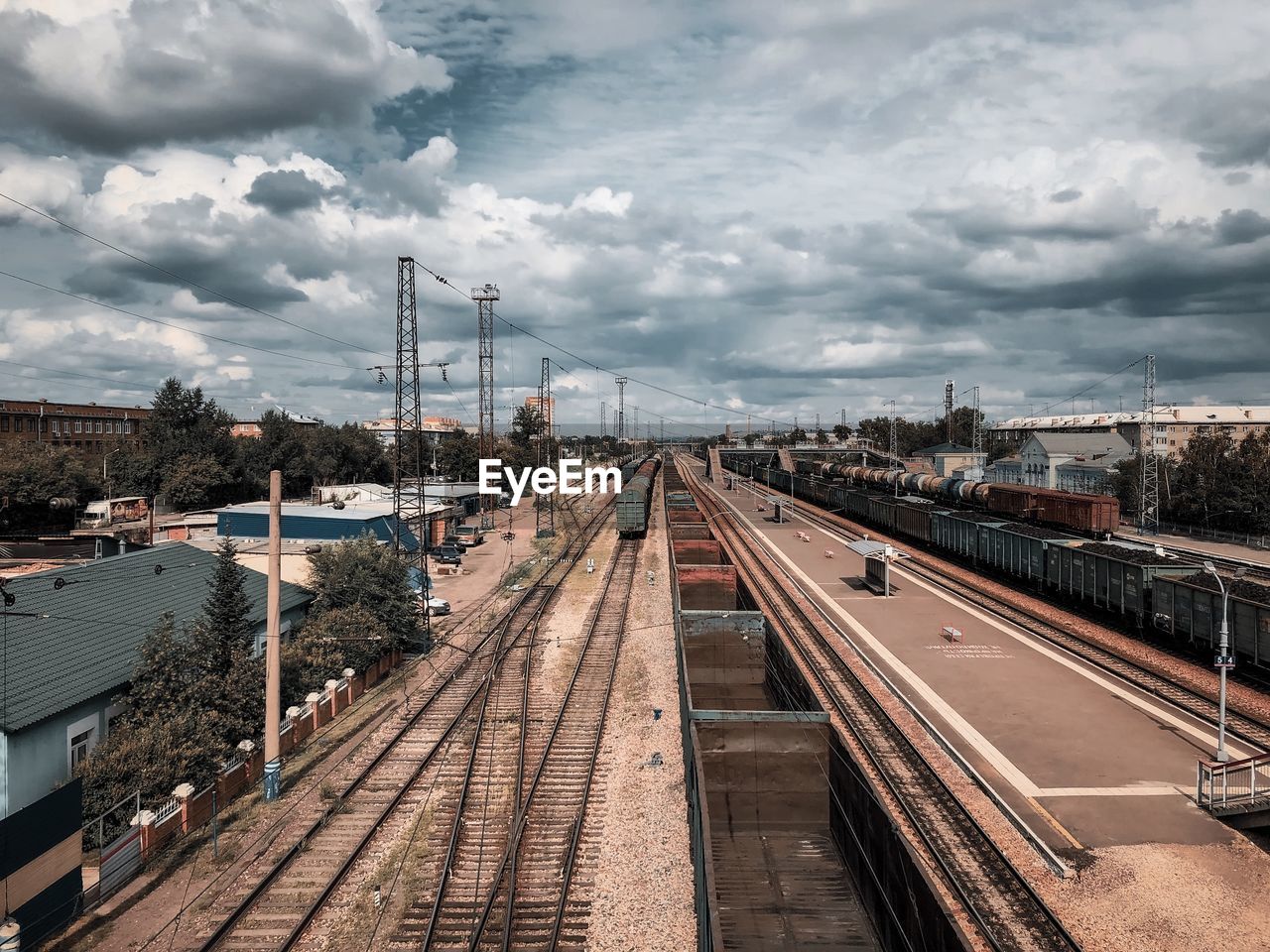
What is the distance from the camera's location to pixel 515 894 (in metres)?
13.2

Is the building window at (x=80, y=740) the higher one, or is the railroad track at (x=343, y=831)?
the building window at (x=80, y=740)

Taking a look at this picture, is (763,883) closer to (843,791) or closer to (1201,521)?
(843,791)

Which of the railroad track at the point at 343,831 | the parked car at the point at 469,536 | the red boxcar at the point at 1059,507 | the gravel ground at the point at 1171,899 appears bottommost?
the railroad track at the point at 343,831

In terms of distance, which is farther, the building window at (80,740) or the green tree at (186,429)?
the green tree at (186,429)

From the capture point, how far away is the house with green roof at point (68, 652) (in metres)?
16.7

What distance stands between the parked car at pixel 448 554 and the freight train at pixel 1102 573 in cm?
2996

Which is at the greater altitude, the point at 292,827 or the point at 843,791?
the point at 843,791

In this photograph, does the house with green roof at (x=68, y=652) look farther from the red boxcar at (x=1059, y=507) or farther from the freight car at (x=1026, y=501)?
the freight car at (x=1026, y=501)

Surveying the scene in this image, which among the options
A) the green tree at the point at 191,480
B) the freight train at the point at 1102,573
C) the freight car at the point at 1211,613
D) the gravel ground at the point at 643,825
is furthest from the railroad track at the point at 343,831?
the green tree at the point at 191,480

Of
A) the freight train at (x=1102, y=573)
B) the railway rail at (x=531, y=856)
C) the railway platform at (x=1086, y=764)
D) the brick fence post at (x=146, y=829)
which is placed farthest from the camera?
the freight train at (x=1102, y=573)

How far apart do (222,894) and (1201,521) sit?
7190 cm

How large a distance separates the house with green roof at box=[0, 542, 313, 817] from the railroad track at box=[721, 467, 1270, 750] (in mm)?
27301

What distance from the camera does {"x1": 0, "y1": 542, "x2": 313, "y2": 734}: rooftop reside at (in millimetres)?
17641

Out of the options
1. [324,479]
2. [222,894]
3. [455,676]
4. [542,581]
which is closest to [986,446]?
[324,479]
